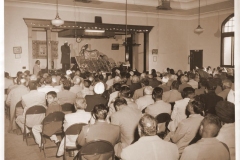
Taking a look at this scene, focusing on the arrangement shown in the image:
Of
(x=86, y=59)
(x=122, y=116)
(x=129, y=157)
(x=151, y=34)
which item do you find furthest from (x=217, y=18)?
(x=129, y=157)

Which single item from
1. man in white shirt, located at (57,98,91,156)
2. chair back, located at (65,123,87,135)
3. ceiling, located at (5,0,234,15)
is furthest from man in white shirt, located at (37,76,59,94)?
ceiling, located at (5,0,234,15)

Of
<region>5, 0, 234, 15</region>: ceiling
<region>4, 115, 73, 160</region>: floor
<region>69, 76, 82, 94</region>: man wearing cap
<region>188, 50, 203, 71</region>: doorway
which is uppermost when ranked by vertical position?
<region>5, 0, 234, 15</region>: ceiling

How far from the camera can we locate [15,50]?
10227 millimetres

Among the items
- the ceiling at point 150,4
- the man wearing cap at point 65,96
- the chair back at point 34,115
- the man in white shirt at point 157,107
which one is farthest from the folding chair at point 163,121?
the ceiling at point 150,4

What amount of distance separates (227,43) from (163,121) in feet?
31.4

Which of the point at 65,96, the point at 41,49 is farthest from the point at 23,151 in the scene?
the point at 41,49

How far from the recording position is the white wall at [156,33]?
33.5 feet

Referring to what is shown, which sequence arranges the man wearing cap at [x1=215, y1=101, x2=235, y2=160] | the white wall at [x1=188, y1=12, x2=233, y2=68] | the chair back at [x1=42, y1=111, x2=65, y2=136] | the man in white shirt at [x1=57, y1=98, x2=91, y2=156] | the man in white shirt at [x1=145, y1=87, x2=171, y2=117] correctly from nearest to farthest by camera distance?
the man wearing cap at [x1=215, y1=101, x2=235, y2=160], the man in white shirt at [x1=57, y1=98, x2=91, y2=156], the chair back at [x1=42, y1=111, x2=65, y2=136], the man in white shirt at [x1=145, y1=87, x2=171, y2=117], the white wall at [x1=188, y1=12, x2=233, y2=68]

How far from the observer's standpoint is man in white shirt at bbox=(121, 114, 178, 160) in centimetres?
248

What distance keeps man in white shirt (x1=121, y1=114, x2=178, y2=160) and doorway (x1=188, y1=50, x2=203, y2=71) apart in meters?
11.9

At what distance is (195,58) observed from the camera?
1411cm

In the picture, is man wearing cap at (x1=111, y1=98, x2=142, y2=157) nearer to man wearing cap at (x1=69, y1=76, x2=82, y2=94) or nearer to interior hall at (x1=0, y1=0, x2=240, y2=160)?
interior hall at (x1=0, y1=0, x2=240, y2=160)

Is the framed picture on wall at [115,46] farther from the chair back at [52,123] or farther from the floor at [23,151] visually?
the chair back at [52,123]

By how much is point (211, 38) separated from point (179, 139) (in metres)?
10.7
